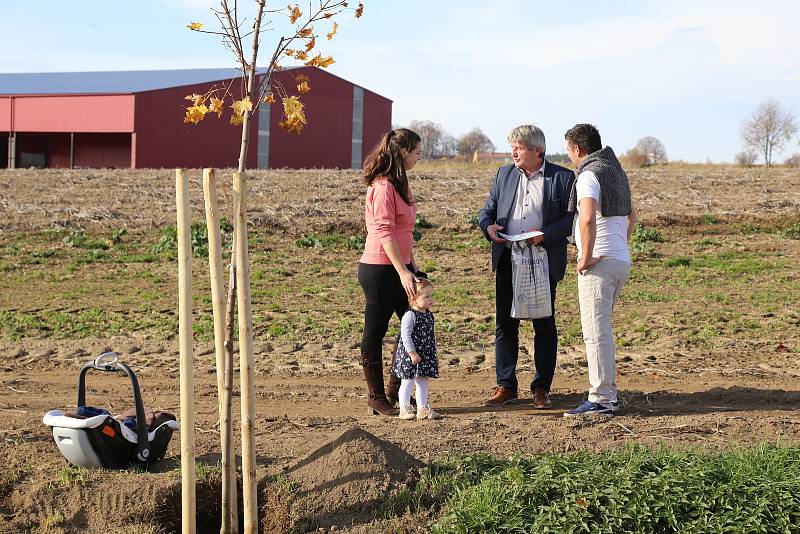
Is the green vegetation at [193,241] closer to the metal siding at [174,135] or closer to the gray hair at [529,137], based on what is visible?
the gray hair at [529,137]

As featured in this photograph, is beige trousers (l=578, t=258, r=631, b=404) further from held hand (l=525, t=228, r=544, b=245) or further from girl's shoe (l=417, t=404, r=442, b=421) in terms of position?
girl's shoe (l=417, t=404, r=442, b=421)

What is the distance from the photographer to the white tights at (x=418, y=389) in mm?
6363

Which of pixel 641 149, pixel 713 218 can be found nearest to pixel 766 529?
pixel 713 218

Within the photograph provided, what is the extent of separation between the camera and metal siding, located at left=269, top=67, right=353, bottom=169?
37219mm

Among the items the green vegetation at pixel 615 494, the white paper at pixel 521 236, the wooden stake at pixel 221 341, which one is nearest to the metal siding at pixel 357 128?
the white paper at pixel 521 236

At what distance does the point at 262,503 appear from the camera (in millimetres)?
4910

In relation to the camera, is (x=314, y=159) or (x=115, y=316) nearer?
(x=115, y=316)

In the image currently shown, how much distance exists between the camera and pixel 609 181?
6.19 meters

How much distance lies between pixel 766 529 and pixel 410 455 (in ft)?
6.17

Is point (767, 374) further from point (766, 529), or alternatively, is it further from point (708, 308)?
point (766, 529)

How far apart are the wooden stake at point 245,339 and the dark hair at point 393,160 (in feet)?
7.28

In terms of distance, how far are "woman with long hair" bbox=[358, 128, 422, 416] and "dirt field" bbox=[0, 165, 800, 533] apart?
590 millimetres

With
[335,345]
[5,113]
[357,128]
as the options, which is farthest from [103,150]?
[335,345]

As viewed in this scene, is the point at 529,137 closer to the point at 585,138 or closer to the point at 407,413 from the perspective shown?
the point at 585,138
